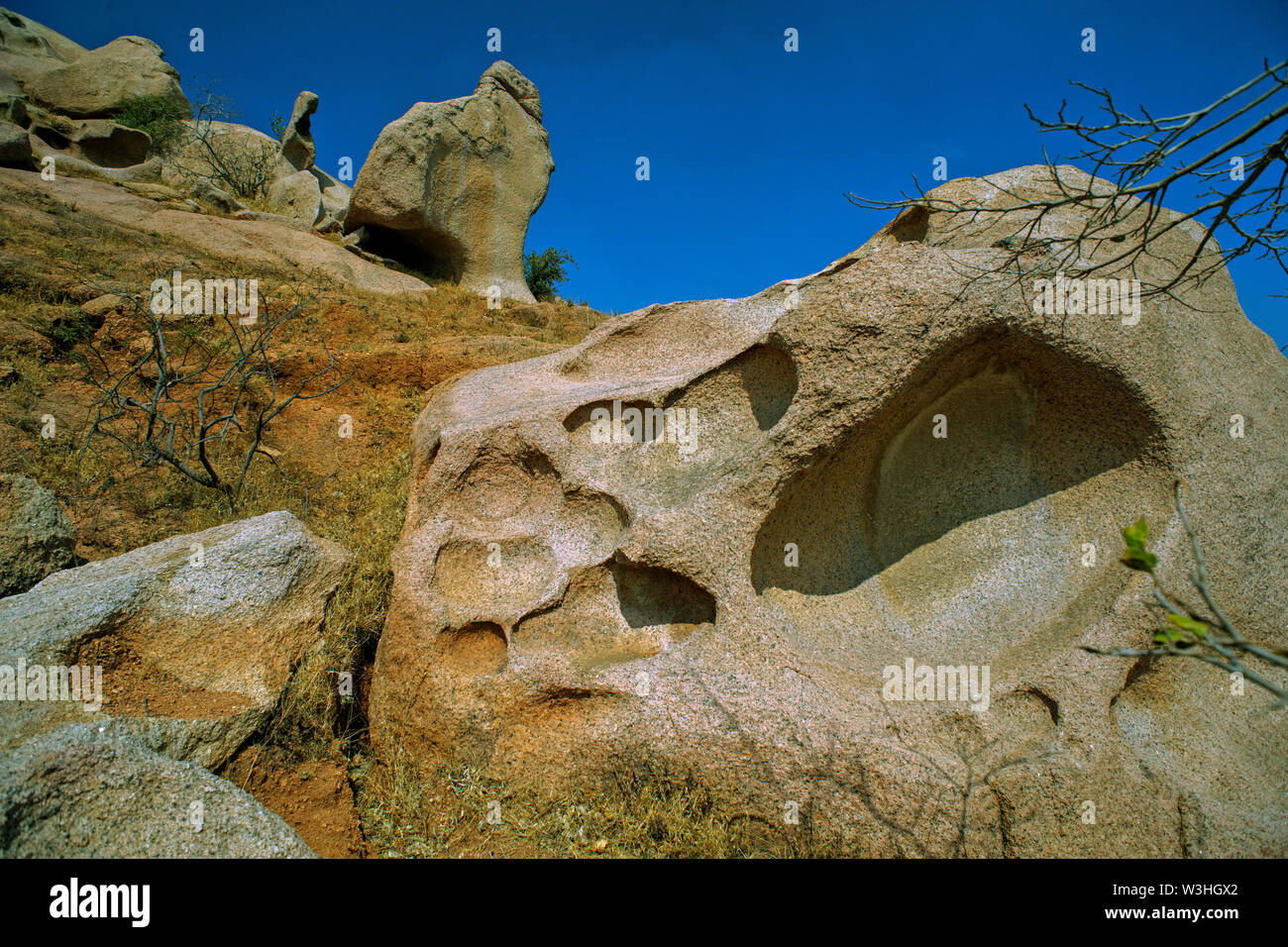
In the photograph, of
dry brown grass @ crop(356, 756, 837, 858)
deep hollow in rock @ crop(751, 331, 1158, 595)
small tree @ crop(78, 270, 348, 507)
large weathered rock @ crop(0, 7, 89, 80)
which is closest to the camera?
dry brown grass @ crop(356, 756, 837, 858)

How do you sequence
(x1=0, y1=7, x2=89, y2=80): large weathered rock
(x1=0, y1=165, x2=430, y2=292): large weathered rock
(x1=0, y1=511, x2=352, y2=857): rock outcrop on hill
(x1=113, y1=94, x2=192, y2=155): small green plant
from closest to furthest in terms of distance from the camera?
(x1=0, y1=511, x2=352, y2=857): rock outcrop on hill < (x1=0, y1=165, x2=430, y2=292): large weathered rock < (x1=113, y1=94, x2=192, y2=155): small green plant < (x1=0, y1=7, x2=89, y2=80): large weathered rock

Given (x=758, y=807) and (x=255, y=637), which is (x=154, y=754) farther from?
(x=758, y=807)

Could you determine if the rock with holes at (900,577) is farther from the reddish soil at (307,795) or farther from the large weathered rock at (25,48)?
the large weathered rock at (25,48)

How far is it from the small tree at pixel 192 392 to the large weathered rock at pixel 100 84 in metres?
13.0

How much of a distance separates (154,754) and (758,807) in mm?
2156

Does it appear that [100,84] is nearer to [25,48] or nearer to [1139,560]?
[25,48]

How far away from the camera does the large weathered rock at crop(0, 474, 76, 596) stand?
12.9 ft

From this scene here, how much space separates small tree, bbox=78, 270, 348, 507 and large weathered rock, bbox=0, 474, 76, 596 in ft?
3.73

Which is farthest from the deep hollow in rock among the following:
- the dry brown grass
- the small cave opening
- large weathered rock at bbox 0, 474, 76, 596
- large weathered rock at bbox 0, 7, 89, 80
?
large weathered rock at bbox 0, 7, 89, 80

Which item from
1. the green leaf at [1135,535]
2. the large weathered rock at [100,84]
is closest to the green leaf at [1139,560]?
the green leaf at [1135,535]

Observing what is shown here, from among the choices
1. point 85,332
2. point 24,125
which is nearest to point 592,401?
point 85,332

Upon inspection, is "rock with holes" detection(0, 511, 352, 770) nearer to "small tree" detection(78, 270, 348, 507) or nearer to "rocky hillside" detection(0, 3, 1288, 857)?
"rocky hillside" detection(0, 3, 1288, 857)

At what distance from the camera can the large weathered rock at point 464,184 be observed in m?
12.3

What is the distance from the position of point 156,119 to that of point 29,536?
1647cm
